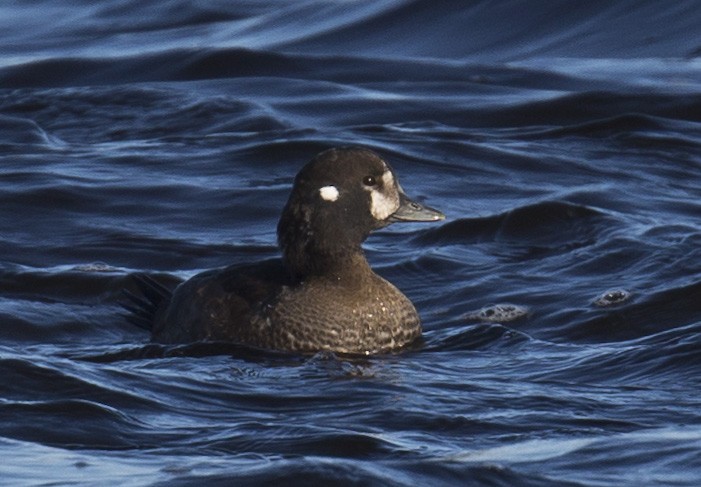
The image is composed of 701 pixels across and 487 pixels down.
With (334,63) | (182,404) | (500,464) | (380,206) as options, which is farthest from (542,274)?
(334,63)

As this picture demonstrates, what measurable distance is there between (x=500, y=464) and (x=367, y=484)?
49 centimetres

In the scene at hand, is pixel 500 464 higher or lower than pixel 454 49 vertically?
lower

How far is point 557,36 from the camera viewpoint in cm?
1767

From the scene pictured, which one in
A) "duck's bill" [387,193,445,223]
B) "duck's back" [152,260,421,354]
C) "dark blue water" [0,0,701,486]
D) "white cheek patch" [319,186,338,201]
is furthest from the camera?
"duck's bill" [387,193,445,223]

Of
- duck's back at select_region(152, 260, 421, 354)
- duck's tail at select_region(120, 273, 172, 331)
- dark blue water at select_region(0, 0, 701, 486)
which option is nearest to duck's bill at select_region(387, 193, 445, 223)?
duck's back at select_region(152, 260, 421, 354)

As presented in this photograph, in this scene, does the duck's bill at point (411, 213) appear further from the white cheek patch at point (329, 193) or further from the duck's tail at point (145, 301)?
the duck's tail at point (145, 301)

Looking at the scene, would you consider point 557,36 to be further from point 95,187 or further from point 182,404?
point 182,404

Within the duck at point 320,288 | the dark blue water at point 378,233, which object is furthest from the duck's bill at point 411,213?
the dark blue water at point 378,233

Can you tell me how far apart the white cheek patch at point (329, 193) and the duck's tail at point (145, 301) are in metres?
1.07

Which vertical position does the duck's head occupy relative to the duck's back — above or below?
above

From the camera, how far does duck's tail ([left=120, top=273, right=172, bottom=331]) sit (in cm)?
966

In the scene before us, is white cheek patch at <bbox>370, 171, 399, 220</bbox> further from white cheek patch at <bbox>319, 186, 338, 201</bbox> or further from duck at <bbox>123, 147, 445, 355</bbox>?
white cheek patch at <bbox>319, 186, 338, 201</bbox>

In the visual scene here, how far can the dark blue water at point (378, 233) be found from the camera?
6922 mm

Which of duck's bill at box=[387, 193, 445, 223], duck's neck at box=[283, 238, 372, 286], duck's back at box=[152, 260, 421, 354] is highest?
duck's bill at box=[387, 193, 445, 223]
